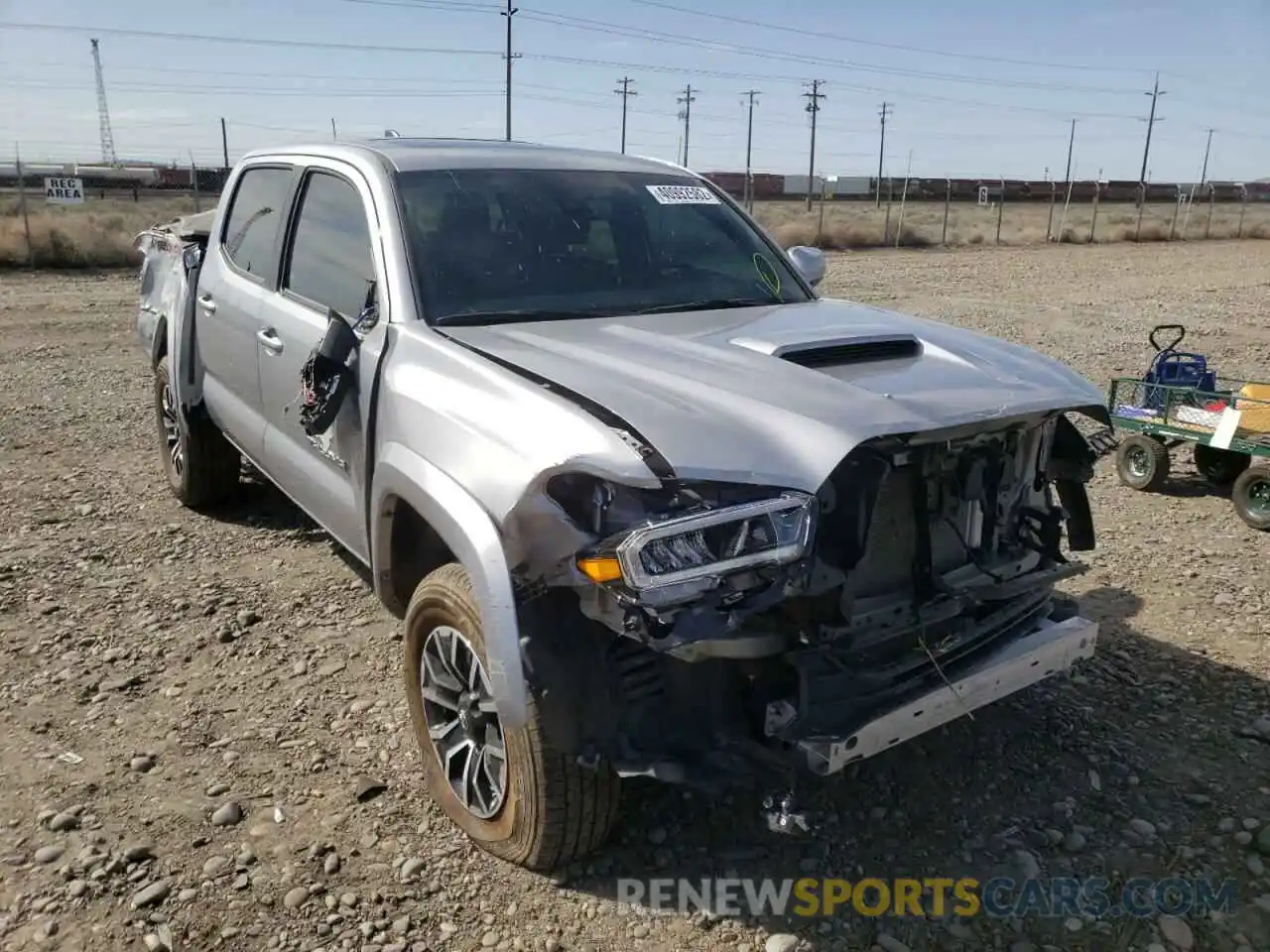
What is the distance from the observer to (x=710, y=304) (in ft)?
12.8

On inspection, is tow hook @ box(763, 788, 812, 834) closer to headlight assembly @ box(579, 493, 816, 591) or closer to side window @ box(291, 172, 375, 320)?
headlight assembly @ box(579, 493, 816, 591)

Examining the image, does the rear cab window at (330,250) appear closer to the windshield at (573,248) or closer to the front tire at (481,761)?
the windshield at (573,248)

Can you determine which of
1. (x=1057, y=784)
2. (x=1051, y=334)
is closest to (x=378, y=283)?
(x=1057, y=784)

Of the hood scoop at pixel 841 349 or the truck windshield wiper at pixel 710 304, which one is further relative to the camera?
the truck windshield wiper at pixel 710 304

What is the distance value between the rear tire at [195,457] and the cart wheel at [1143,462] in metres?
5.37

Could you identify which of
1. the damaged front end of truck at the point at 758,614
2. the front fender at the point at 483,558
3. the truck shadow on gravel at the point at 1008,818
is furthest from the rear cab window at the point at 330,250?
the truck shadow on gravel at the point at 1008,818

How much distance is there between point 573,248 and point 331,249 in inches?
36.6

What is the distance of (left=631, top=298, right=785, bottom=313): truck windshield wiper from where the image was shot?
3.77m

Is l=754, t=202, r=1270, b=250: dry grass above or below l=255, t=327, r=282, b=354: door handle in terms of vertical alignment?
below

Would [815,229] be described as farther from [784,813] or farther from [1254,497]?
[784,813]

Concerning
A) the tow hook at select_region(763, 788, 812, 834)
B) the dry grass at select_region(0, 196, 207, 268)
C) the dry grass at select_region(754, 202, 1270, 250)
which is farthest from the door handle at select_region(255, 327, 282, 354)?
the dry grass at select_region(0, 196, 207, 268)

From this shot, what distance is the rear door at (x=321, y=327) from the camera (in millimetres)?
3570

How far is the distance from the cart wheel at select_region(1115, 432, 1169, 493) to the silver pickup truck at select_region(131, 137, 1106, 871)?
133 inches
